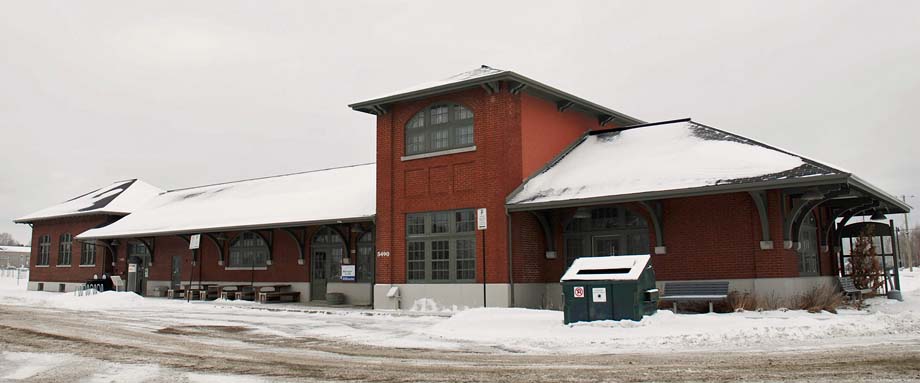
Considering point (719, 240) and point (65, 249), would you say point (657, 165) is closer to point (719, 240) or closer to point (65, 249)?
point (719, 240)

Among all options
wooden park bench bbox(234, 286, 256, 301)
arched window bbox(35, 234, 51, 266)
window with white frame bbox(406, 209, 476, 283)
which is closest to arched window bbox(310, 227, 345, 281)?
wooden park bench bbox(234, 286, 256, 301)

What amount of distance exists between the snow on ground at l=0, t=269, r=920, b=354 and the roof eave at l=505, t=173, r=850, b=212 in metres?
2.88

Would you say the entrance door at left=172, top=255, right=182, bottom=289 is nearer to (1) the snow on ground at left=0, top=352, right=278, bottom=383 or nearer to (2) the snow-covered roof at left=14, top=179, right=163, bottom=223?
(2) the snow-covered roof at left=14, top=179, right=163, bottom=223

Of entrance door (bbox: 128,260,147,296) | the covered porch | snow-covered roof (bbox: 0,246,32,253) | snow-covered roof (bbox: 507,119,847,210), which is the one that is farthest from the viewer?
snow-covered roof (bbox: 0,246,32,253)

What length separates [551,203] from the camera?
69.2 ft

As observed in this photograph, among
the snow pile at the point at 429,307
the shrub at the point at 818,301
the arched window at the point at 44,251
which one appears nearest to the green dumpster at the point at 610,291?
the shrub at the point at 818,301

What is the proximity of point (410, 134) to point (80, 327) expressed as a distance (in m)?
10.9

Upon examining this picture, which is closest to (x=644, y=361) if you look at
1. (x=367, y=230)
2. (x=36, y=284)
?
(x=367, y=230)

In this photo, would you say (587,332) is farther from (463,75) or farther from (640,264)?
(463,75)

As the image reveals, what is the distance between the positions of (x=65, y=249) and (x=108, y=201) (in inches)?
143

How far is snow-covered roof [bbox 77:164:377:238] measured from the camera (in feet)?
95.2

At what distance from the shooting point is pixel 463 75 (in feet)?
80.6

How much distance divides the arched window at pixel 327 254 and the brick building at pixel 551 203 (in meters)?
0.32

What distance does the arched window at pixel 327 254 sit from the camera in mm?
29766
